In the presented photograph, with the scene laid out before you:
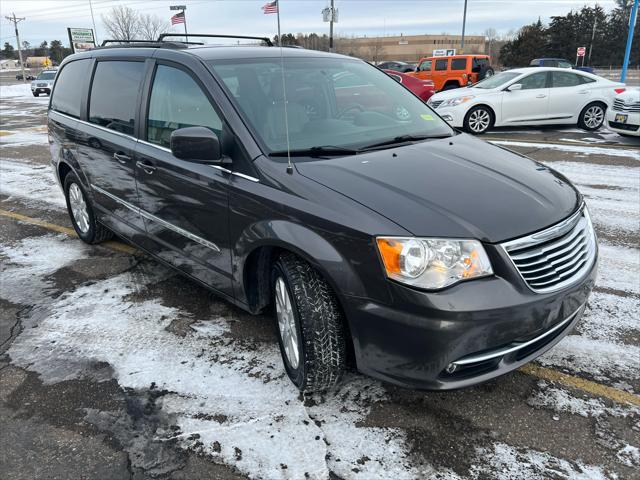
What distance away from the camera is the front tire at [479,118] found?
37.8 ft

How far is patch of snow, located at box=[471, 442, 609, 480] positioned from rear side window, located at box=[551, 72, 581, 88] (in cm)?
1116

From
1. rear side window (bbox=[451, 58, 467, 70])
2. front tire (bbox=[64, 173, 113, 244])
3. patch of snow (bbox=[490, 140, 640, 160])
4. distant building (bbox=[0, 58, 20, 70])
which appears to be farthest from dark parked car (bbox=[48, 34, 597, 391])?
distant building (bbox=[0, 58, 20, 70])

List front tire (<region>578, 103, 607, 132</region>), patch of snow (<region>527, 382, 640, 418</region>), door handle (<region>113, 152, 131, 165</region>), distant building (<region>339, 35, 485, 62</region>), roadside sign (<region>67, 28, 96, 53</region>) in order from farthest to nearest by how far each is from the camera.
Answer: distant building (<region>339, 35, 485, 62</region>)
roadside sign (<region>67, 28, 96, 53</region>)
front tire (<region>578, 103, 607, 132</region>)
door handle (<region>113, 152, 131, 165</region>)
patch of snow (<region>527, 382, 640, 418</region>)

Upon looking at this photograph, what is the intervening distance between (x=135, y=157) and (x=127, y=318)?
115 centimetres

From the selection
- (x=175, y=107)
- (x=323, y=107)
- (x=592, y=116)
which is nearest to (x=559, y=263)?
(x=323, y=107)

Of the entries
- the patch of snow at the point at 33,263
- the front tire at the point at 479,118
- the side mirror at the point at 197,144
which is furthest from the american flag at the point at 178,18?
the side mirror at the point at 197,144

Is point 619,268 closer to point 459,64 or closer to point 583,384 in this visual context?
point 583,384

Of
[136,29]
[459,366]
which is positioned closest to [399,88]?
[459,366]

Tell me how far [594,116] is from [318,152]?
A: 36.6 feet

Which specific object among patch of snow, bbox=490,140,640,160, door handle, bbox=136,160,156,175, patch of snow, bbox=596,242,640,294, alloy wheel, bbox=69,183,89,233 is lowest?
patch of snow, bbox=596,242,640,294

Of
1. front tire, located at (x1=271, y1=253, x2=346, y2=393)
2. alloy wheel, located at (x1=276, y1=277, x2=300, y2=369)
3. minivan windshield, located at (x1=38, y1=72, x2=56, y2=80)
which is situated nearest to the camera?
front tire, located at (x1=271, y1=253, x2=346, y2=393)

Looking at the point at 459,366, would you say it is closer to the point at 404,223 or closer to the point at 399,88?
the point at 404,223

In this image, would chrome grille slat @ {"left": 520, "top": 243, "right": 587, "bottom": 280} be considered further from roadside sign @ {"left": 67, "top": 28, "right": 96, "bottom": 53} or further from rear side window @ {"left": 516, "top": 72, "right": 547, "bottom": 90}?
roadside sign @ {"left": 67, "top": 28, "right": 96, "bottom": 53}

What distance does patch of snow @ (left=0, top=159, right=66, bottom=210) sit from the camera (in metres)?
6.88
